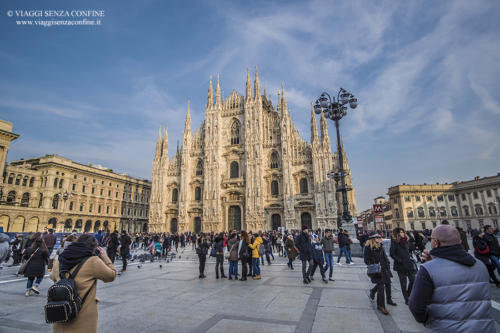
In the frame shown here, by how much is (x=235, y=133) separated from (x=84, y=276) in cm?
3524

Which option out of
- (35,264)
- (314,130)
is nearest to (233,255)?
(35,264)

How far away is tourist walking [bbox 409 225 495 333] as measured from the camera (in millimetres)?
1953

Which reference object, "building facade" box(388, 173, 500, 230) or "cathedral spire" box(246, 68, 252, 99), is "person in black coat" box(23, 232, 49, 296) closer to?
"cathedral spire" box(246, 68, 252, 99)

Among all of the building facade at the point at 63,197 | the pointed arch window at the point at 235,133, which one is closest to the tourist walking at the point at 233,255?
the building facade at the point at 63,197

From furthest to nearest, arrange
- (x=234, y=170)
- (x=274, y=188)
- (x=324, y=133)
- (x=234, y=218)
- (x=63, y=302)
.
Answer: (x=234, y=170) → (x=234, y=218) → (x=274, y=188) → (x=324, y=133) → (x=63, y=302)

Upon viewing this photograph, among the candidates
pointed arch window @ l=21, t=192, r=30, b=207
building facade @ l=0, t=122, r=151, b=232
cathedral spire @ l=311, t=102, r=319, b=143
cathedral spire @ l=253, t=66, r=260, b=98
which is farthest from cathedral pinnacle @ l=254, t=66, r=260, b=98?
pointed arch window @ l=21, t=192, r=30, b=207

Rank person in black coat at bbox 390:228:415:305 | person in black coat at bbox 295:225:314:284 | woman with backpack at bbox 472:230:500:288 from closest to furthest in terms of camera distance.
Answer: person in black coat at bbox 390:228:415:305 → woman with backpack at bbox 472:230:500:288 → person in black coat at bbox 295:225:314:284

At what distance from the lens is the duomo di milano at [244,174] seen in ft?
103

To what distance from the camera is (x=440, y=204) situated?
168 ft

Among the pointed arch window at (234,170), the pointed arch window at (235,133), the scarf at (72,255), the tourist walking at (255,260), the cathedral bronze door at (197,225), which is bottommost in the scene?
the tourist walking at (255,260)

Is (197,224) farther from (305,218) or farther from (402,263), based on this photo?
(402,263)

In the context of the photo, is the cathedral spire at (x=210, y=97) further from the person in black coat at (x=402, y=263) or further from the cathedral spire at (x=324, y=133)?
the person in black coat at (x=402, y=263)

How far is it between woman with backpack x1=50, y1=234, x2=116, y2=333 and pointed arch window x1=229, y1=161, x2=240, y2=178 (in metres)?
32.8

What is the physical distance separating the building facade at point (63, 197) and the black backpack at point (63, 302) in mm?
31793
